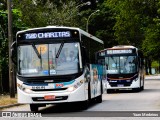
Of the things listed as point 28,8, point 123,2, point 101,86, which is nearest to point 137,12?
point 123,2

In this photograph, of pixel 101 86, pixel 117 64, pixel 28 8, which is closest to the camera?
pixel 101 86

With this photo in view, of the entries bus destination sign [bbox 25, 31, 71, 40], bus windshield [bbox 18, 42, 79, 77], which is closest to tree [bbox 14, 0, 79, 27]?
bus destination sign [bbox 25, 31, 71, 40]

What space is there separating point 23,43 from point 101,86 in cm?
692

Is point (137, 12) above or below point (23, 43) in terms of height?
above

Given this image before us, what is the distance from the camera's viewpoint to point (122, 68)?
3338 cm

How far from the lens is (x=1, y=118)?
1638cm

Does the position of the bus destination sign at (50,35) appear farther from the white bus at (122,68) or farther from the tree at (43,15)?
the tree at (43,15)

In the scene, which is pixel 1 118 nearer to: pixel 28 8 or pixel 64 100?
pixel 64 100

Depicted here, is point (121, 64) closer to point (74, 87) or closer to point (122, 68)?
point (122, 68)

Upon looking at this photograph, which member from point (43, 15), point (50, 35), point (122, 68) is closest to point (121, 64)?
point (122, 68)

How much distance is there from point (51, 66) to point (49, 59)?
0.29 meters

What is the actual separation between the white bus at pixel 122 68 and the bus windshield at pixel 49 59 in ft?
49.6

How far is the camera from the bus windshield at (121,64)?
33.4 metres

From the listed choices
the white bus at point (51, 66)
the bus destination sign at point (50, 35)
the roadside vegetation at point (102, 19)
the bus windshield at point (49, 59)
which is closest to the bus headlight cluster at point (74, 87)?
the white bus at point (51, 66)
